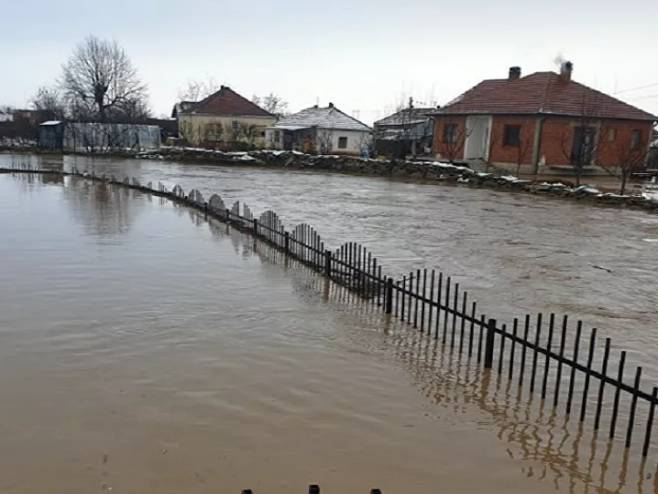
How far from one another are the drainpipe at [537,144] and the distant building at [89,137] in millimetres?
33065

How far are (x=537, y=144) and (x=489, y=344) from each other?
31383 millimetres

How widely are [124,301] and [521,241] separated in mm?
11296

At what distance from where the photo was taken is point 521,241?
16.6 m

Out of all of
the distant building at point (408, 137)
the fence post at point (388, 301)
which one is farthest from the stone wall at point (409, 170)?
the fence post at point (388, 301)

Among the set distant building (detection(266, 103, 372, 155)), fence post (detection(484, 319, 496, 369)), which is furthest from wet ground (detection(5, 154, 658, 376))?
distant building (detection(266, 103, 372, 155))

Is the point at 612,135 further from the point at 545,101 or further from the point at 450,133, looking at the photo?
the point at 450,133

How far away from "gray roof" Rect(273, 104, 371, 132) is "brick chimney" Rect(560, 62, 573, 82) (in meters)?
18.9

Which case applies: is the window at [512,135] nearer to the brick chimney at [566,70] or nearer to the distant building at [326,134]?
the brick chimney at [566,70]

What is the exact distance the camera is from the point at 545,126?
35.3 m

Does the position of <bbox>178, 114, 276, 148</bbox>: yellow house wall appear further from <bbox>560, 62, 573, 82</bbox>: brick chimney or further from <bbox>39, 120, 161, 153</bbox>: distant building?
<bbox>560, 62, 573, 82</bbox>: brick chimney

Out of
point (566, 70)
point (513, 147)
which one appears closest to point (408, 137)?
point (513, 147)

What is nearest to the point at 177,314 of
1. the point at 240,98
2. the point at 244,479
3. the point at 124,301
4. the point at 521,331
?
the point at 124,301

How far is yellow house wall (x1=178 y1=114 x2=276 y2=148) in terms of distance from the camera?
5928 cm

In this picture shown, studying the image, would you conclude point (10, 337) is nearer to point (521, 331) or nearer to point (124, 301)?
point (124, 301)
